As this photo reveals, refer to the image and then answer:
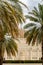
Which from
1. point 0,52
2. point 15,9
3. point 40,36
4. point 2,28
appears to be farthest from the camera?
point 40,36

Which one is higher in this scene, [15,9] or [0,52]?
[15,9]

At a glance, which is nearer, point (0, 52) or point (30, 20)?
point (0, 52)

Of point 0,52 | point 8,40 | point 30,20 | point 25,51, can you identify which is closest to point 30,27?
point 30,20

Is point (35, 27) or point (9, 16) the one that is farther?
point (35, 27)

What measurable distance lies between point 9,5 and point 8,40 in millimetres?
8060

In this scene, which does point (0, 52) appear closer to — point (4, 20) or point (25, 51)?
point (4, 20)

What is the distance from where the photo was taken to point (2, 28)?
14375 mm

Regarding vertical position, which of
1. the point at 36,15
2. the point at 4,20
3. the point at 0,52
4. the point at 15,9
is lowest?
the point at 0,52

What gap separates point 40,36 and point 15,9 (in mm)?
10359

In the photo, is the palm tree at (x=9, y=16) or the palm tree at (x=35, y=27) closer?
the palm tree at (x=9, y=16)

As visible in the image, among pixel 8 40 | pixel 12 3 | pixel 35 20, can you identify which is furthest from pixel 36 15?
pixel 12 3

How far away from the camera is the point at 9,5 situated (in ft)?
49.6

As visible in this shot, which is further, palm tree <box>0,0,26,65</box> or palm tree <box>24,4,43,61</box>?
palm tree <box>24,4,43,61</box>

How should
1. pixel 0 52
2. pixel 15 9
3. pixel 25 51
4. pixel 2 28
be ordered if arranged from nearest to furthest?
pixel 2 28, pixel 15 9, pixel 0 52, pixel 25 51
